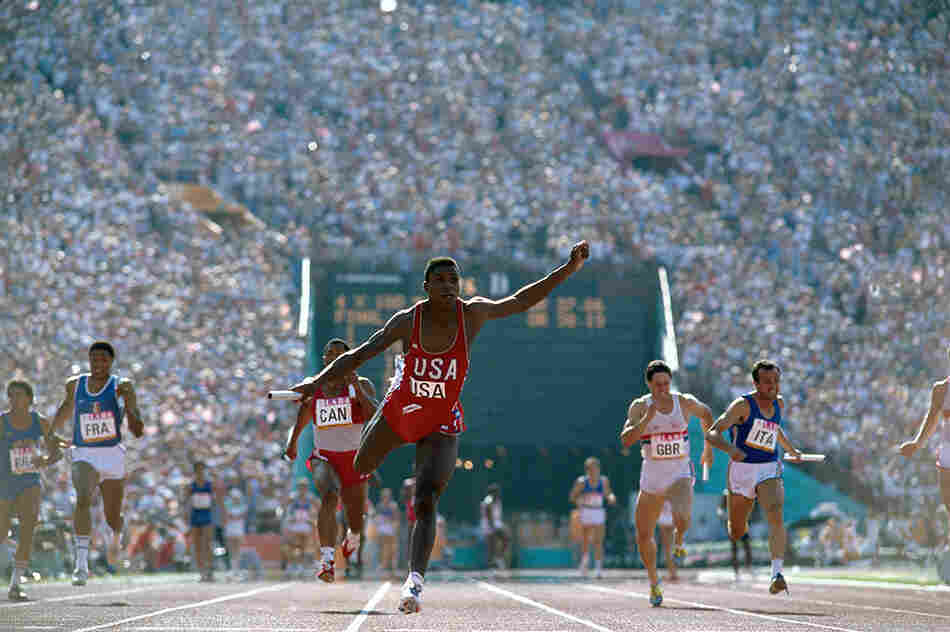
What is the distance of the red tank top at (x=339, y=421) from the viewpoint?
1470cm

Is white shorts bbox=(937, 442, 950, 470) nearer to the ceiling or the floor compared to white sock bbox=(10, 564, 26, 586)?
nearer to the ceiling

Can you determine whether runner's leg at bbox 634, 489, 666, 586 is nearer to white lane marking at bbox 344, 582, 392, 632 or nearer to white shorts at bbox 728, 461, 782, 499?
white shorts at bbox 728, 461, 782, 499

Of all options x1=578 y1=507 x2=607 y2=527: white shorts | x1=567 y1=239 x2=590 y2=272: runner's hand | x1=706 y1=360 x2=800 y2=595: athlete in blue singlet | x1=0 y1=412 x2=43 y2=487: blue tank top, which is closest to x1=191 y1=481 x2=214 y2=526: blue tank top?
x1=578 y1=507 x2=607 y2=527: white shorts

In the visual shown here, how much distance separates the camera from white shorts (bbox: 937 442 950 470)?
48.6 ft

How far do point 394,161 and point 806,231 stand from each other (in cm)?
1276

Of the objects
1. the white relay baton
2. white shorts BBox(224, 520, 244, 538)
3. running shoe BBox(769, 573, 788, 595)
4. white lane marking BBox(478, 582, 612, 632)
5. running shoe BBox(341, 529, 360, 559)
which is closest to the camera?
the white relay baton

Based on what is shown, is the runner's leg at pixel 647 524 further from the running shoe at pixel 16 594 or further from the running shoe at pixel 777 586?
the running shoe at pixel 16 594

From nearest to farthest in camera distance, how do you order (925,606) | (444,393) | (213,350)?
(444,393) → (925,606) → (213,350)

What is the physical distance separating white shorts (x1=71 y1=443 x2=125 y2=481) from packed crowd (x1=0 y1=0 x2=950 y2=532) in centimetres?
2071

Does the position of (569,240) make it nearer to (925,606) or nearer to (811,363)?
(811,363)

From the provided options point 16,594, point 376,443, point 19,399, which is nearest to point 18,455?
point 19,399

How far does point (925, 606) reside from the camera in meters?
14.3

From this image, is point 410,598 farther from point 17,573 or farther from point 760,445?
point 17,573

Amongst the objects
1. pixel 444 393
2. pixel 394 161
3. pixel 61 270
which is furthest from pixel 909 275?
pixel 444 393
